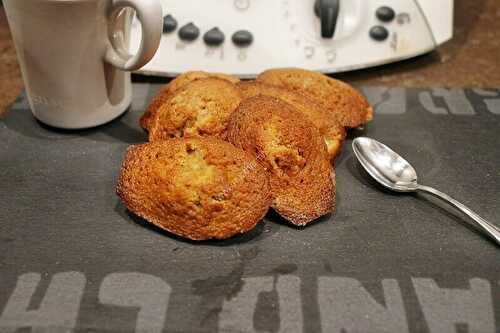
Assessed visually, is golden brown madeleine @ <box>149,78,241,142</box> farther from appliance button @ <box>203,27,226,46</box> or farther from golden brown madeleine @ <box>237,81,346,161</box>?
appliance button @ <box>203,27,226,46</box>

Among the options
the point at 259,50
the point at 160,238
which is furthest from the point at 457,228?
the point at 259,50

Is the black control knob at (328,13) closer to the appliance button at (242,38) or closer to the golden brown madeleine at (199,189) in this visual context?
the appliance button at (242,38)

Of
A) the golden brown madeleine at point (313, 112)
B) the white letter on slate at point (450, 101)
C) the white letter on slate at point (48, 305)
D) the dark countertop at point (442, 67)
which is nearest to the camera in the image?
the white letter on slate at point (48, 305)

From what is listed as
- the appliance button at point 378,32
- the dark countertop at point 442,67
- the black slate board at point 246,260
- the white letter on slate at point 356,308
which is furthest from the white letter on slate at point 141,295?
the appliance button at point 378,32

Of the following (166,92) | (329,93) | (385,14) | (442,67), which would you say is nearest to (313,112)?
(329,93)

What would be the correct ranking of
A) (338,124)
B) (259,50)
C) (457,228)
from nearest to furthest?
(457,228)
(338,124)
(259,50)

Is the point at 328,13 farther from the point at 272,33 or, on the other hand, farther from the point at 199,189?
the point at 199,189

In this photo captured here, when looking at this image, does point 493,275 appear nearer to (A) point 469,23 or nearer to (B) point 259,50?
(B) point 259,50
